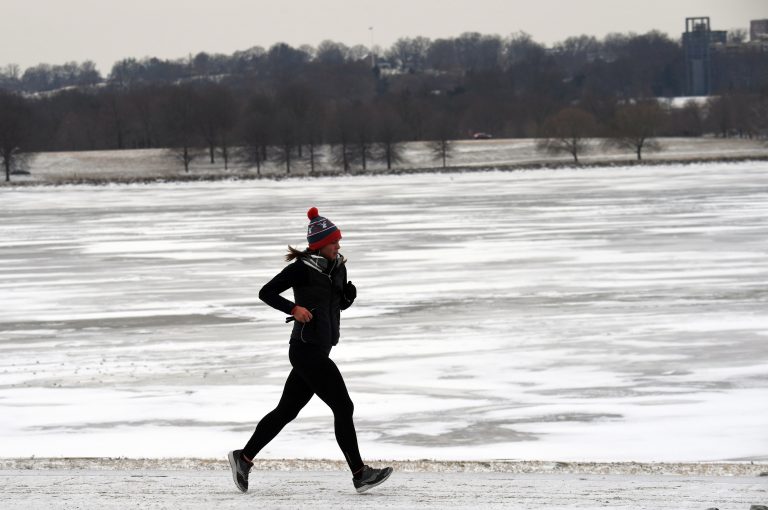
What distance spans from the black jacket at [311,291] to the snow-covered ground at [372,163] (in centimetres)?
8798

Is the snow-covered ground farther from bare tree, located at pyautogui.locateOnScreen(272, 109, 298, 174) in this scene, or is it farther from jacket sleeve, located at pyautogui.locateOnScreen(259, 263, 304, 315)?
jacket sleeve, located at pyautogui.locateOnScreen(259, 263, 304, 315)

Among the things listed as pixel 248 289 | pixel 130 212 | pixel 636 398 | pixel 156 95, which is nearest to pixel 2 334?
pixel 248 289

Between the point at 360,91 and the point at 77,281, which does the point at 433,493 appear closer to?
the point at 77,281

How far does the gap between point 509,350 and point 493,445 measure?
446 centimetres

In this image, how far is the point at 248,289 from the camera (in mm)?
20094

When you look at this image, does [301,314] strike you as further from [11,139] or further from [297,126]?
[297,126]

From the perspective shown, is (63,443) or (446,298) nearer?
(63,443)

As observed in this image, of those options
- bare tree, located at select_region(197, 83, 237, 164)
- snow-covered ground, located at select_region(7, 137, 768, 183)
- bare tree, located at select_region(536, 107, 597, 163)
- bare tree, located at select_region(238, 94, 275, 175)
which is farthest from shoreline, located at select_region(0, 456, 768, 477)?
bare tree, located at select_region(197, 83, 237, 164)

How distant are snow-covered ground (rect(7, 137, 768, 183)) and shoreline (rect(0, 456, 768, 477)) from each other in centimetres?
8695

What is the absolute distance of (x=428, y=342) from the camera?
14562 mm

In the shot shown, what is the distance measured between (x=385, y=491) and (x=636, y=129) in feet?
309

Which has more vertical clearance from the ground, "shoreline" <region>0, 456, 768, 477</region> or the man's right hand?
the man's right hand

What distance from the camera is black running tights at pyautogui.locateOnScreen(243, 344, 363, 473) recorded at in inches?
275

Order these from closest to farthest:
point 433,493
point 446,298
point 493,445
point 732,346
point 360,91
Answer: point 433,493, point 493,445, point 732,346, point 446,298, point 360,91
